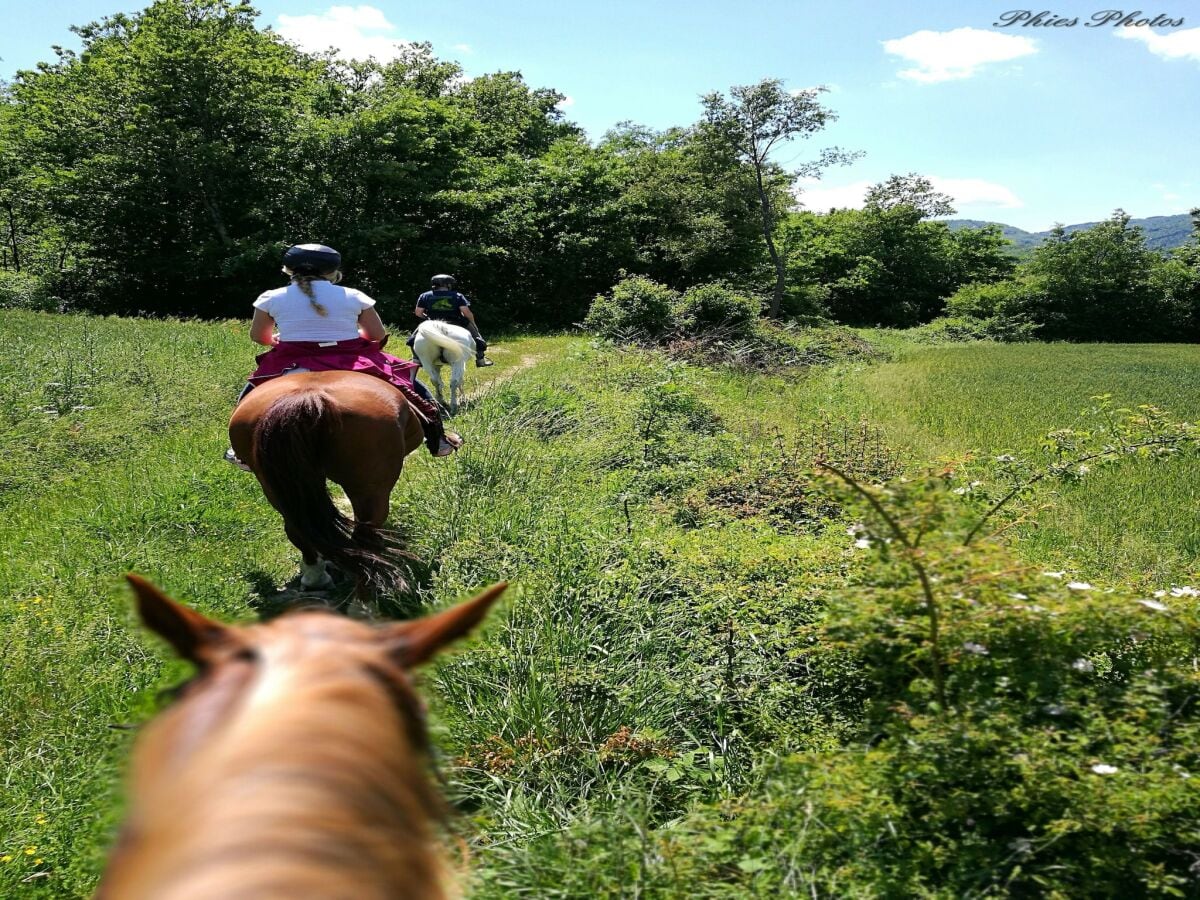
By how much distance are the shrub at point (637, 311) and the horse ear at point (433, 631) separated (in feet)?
46.9

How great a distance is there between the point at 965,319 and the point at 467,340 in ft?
108

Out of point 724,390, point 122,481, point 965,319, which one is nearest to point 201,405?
point 122,481

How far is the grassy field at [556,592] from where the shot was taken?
2.25m

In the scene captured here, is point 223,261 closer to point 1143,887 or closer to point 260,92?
point 260,92

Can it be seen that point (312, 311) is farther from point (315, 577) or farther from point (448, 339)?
point (448, 339)

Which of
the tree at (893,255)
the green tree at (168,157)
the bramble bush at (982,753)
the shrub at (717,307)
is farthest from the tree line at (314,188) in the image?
the bramble bush at (982,753)

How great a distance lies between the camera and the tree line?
18438mm

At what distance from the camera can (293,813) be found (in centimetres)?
50

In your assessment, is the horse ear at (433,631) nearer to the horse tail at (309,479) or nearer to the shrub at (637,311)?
the horse tail at (309,479)

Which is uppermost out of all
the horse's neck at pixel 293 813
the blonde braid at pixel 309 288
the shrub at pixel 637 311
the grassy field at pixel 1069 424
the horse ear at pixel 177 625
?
the shrub at pixel 637 311

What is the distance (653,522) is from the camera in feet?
16.5

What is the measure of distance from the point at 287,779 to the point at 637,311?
15.2 metres

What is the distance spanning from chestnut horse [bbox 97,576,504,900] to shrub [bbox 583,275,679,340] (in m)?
14.5

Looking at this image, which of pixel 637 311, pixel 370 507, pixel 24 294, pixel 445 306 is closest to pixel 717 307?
pixel 637 311
